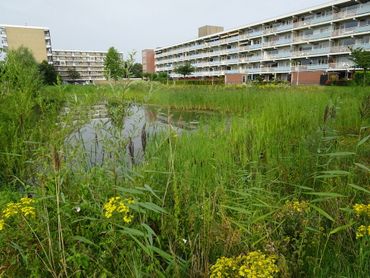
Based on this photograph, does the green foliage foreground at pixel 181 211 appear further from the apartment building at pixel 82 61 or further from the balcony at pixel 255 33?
the apartment building at pixel 82 61

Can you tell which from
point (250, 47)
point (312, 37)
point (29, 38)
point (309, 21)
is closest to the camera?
point (312, 37)

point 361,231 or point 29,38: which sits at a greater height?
point 29,38

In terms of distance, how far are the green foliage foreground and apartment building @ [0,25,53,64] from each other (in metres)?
57.9

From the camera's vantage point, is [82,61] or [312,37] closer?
[312,37]

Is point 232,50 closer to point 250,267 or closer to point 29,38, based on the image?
point 29,38

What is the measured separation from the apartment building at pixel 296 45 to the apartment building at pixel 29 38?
33508mm

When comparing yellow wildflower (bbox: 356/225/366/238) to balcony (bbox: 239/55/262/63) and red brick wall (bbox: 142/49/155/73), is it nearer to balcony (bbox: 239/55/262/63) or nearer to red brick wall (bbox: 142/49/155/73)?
balcony (bbox: 239/55/262/63)

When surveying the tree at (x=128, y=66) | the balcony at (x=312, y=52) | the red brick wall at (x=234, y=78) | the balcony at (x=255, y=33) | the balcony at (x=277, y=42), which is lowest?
the tree at (x=128, y=66)

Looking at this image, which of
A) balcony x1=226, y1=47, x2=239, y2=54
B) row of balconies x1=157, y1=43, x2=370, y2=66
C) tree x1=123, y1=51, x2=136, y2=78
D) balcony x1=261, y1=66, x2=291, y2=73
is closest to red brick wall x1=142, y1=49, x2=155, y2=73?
row of balconies x1=157, y1=43, x2=370, y2=66

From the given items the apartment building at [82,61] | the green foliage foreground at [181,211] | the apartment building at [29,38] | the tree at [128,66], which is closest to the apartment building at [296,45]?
the green foliage foreground at [181,211]

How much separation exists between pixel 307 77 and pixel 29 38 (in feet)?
172

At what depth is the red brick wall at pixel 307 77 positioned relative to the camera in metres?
29.1

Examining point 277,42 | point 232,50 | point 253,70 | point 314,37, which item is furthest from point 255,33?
point 314,37

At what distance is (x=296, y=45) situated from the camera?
3250 centimetres
